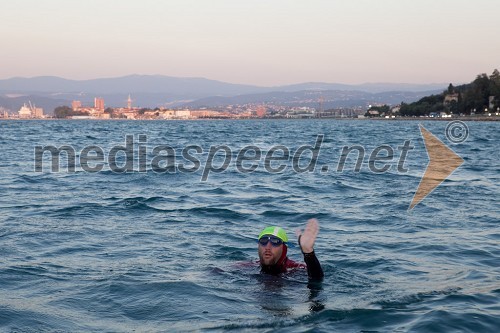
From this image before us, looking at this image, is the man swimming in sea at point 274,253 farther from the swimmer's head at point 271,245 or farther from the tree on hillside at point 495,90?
the tree on hillside at point 495,90

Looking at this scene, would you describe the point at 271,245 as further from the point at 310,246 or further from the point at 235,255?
the point at 235,255

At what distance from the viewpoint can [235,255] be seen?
11273 mm

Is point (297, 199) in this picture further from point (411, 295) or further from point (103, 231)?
point (411, 295)

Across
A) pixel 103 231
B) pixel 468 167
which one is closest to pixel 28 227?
pixel 103 231

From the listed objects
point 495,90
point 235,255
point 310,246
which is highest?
point 495,90

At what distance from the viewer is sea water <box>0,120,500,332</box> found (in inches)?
291

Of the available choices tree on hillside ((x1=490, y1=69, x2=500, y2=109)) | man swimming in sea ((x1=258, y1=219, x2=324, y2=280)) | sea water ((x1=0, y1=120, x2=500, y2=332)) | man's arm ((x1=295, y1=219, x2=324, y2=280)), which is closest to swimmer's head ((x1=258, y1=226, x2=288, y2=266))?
man swimming in sea ((x1=258, y1=219, x2=324, y2=280))

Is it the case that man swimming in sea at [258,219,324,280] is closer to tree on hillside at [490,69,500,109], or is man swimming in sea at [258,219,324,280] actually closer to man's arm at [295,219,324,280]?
man's arm at [295,219,324,280]

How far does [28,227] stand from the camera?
41.6 feet

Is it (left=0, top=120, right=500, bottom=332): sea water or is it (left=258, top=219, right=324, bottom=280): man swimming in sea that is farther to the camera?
(left=258, top=219, right=324, bottom=280): man swimming in sea

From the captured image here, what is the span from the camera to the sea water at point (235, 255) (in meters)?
7.39

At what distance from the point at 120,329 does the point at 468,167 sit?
22.7 m

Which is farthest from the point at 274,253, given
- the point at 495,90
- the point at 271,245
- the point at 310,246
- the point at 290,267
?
the point at 495,90

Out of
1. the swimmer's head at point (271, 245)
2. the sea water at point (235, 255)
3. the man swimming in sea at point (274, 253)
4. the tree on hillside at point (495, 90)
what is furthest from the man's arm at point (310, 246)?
the tree on hillside at point (495, 90)
